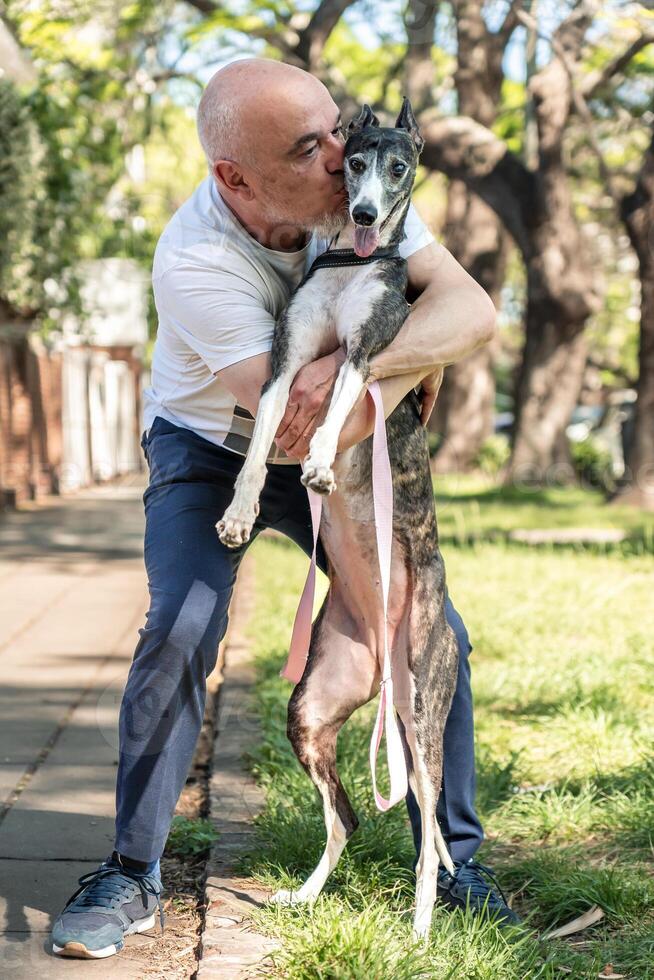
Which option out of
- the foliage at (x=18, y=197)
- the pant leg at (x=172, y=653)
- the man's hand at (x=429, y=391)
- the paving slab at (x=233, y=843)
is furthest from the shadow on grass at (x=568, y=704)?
the foliage at (x=18, y=197)

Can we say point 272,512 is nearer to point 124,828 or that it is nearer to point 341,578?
point 341,578

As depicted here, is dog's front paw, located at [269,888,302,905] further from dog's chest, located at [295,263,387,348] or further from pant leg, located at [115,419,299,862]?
dog's chest, located at [295,263,387,348]

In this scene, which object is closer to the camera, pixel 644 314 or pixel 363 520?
pixel 363 520

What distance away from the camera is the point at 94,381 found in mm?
20438

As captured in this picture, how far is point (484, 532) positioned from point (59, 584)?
4325 millimetres

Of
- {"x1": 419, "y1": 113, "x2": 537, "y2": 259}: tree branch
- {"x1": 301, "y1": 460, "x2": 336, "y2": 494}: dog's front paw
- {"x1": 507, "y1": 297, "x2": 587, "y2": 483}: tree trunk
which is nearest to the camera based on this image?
{"x1": 301, "y1": 460, "x2": 336, "y2": 494}: dog's front paw

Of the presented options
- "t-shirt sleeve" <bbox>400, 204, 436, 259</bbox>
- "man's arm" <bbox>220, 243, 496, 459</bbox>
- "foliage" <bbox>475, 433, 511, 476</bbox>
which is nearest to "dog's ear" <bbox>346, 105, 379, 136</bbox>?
"t-shirt sleeve" <bbox>400, 204, 436, 259</bbox>

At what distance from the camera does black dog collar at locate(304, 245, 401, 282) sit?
2924 mm

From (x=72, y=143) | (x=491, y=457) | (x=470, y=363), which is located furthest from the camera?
(x=491, y=457)

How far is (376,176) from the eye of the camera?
9.20 ft

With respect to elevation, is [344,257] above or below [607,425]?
above

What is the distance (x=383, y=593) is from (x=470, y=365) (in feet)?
58.2

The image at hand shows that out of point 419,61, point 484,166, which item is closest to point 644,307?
point 484,166

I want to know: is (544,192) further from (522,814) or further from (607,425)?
(607,425)
